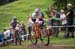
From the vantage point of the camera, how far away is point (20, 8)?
47.8 metres

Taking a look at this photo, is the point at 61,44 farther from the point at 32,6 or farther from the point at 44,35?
the point at 32,6

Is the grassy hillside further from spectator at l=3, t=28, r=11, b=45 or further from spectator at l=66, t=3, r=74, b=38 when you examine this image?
spectator at l=66, t=3, r=74, b=38

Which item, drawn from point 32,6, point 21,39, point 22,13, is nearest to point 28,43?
point 21,39

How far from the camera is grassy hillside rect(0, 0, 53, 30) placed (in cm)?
4247

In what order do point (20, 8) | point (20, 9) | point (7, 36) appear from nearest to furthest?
1. point (7, 36)
2. point (20, 9)
3. point (20, 8)

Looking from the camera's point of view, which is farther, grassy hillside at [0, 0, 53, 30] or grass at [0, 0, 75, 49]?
→ grassy hillside at [0, 0, 53, 30]

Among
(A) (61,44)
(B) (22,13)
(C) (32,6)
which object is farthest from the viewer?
(C) (32,6)

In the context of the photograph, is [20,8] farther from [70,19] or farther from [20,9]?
[70,19]

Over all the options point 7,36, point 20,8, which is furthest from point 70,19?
point 20,8

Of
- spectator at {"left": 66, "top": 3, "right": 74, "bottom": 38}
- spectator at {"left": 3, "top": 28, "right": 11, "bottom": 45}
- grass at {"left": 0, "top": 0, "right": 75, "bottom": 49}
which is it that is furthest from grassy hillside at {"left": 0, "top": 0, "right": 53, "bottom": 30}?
spectator at {"left": 66, "top": 3, "right": 74, "bottom": 38}

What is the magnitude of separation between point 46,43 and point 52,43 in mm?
337

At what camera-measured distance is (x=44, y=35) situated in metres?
21.8

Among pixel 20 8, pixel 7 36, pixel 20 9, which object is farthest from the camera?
pixel 20 8

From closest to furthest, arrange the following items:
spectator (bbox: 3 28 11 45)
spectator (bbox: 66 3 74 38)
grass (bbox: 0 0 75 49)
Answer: spectator (bbox: 66 3 74 38) → spectator (bbox: 3 28 11 45) → grass (bbox: 0 0 75 49)
